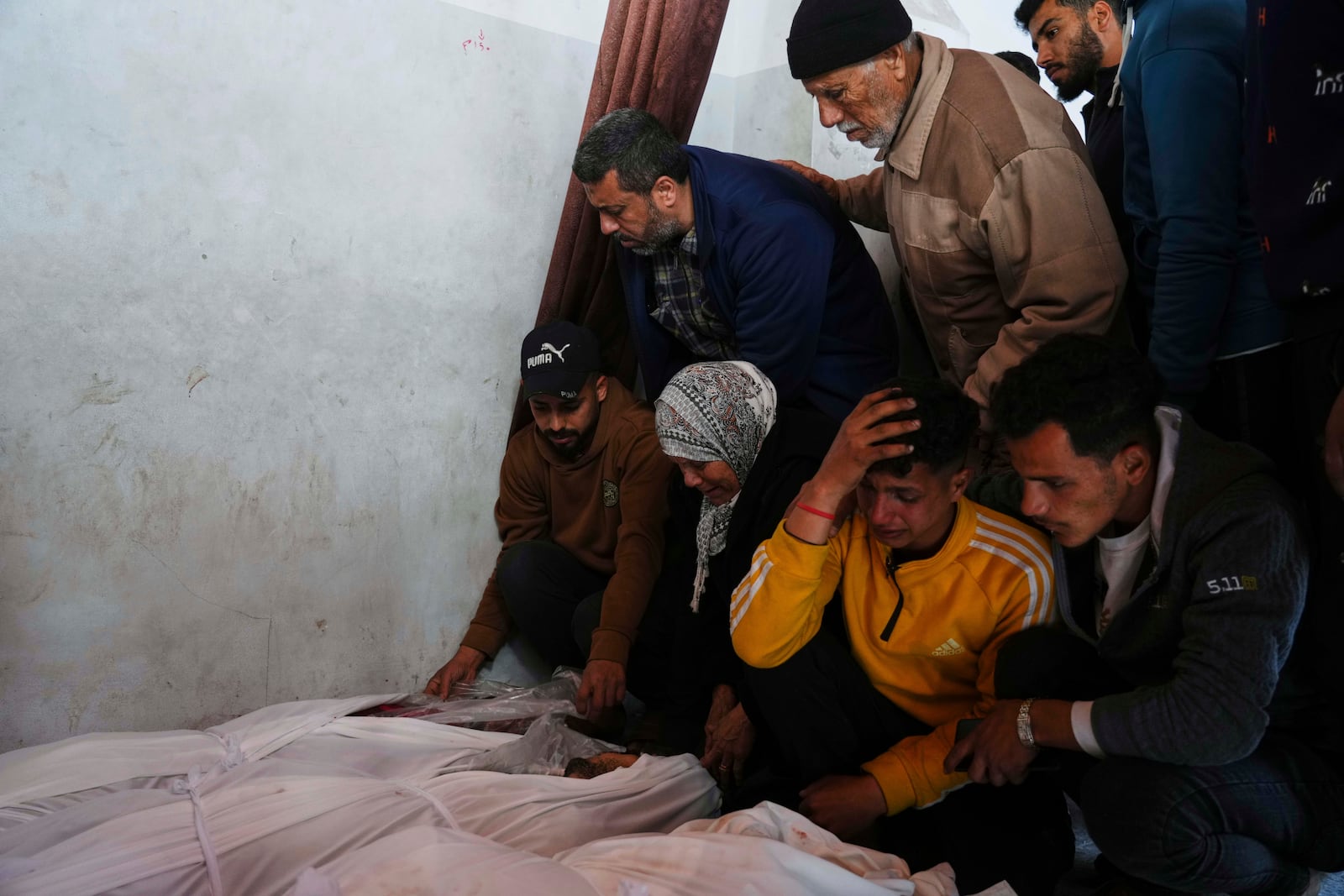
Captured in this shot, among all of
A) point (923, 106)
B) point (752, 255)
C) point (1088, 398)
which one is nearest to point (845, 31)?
point (923, 106)

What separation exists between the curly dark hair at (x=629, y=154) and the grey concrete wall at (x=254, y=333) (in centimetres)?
51

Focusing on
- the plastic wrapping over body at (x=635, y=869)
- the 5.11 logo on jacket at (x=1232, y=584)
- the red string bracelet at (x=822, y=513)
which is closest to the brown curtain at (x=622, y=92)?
the red string bracelet at (x=822, y=513)

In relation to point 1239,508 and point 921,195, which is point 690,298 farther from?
point 1239,508

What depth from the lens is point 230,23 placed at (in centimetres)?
251

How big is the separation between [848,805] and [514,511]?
151 cm

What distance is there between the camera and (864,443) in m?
1.71

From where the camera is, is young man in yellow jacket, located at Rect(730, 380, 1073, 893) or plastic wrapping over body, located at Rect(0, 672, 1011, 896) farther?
young man in yellow jacket, located at Rect(730, 380, 1073, 893)

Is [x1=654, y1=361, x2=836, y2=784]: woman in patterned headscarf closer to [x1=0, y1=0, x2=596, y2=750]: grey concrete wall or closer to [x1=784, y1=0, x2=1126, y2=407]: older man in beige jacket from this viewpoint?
[x1=784, y1=0, x2=1126, y2=407]: older man in beige jacket

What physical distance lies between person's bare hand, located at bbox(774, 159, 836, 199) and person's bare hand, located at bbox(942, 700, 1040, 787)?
5.23 ft

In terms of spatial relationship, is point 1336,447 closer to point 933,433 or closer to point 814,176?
point 933,433

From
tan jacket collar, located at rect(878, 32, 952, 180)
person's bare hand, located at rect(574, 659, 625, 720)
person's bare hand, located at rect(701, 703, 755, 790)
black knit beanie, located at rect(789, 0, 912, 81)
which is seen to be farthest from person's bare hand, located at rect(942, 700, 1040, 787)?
black knit beanie, located at rect(789, 0, 912, 81)

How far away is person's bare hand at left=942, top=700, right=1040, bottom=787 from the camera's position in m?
1.60

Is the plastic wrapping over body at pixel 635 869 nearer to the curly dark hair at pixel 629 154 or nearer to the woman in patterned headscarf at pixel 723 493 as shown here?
the woman in patterned headscarf at pixel 723 493

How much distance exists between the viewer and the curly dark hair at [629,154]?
249 cm
